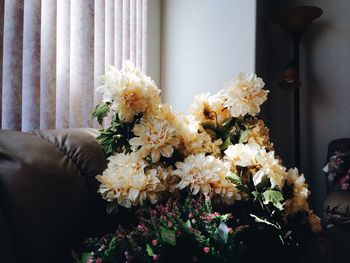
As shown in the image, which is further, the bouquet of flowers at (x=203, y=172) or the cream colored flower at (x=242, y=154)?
the cream colored flower at (x=242, y=154)

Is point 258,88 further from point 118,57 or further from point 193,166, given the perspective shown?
point 118,57

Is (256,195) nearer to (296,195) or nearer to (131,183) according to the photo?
(296,195)

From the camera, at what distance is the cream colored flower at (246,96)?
98cm

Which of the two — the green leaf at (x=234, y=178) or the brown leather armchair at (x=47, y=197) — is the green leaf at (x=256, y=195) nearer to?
the green leaf at (x=234, y=178)

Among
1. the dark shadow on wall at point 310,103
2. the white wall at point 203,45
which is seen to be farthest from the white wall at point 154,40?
the dark shadow on wall at point 310,103

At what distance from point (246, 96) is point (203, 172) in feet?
0.91

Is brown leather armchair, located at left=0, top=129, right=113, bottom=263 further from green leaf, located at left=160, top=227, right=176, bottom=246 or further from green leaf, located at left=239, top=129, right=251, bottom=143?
green leaf, located at left=239, top=129, right=251, bottom=143

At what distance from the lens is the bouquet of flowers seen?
75cm

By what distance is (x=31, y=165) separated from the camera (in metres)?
0.79

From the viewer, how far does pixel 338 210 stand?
1721 millimetres

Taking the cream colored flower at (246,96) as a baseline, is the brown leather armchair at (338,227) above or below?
below

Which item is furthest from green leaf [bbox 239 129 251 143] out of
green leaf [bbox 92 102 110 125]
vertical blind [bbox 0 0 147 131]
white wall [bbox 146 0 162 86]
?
white wall [bbox 146 0 162 86]

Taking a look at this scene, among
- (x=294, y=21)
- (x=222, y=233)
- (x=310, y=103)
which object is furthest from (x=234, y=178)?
(x=310, y=103)

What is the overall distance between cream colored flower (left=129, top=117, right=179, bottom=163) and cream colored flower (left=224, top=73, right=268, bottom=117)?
220mm
